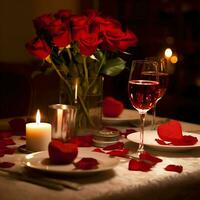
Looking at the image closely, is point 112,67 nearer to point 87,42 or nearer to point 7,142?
point 87,42

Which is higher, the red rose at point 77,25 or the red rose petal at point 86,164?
the red rose at point 77,25

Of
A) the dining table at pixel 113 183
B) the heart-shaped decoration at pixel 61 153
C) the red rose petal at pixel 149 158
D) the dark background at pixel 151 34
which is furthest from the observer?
→ the dark background at pixel 151 34

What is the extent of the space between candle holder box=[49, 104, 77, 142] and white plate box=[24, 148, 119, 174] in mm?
152

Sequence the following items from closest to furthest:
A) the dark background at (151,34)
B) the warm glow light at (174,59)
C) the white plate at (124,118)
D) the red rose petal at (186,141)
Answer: the red rose petal at (186,141), the white plate at (124,118), the dark background at (151,34), the warm glow light at (174,59)

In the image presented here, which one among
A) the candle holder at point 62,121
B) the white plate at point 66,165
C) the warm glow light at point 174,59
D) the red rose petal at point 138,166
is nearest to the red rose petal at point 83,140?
the candle holder at point 62,121

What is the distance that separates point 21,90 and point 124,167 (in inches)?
55.3

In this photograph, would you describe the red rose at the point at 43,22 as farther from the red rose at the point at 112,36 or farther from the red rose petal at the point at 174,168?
the red rose petal at the point at 174,168

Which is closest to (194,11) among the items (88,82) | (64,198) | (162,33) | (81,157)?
(162,33)

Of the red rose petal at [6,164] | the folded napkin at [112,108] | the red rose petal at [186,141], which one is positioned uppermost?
the folded napkin at [112,108]

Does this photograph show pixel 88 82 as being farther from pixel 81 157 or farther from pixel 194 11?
pixel 194 11

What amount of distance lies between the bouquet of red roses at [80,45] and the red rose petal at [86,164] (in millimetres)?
404

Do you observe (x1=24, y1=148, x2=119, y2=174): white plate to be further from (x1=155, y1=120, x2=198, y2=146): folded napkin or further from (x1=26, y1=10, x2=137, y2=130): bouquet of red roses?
(x1=26, y1=10, x2=137, y2=130): bouquet of red roses

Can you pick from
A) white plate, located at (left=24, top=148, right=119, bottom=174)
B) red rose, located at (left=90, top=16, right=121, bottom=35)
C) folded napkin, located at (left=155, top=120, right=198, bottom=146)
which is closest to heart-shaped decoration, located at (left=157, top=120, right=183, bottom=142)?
folded napkin, located at (left=155, top=120, right=198, bottom=146)

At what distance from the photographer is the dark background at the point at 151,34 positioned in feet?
10.8
